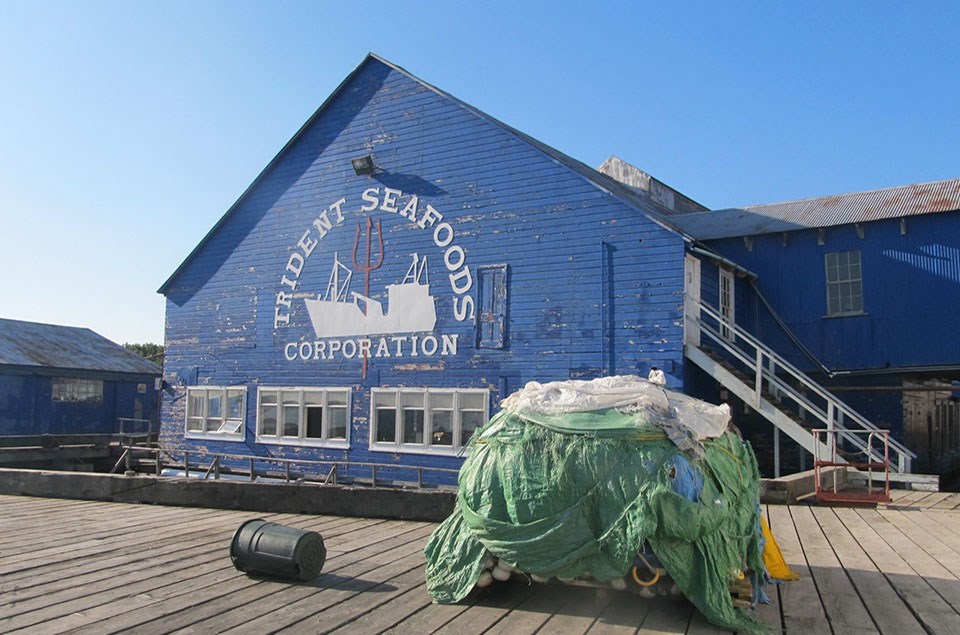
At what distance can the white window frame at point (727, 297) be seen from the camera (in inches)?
722

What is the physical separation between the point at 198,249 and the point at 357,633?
64.4ft

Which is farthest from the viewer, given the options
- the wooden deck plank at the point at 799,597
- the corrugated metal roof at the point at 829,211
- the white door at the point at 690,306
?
the corrugated metal roof at the point at 829,211

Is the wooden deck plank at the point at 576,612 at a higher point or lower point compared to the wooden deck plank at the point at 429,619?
higher

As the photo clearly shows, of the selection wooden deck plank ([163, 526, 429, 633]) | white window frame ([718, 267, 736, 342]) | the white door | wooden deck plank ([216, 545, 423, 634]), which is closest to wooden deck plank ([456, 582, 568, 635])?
wooden deck plank ([216, 545, 423, 634])

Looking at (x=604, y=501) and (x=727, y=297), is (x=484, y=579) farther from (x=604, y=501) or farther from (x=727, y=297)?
(x=727, y=297)

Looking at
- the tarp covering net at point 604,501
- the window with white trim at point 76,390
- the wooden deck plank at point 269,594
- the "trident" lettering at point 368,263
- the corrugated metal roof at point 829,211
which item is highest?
the corrugated metal roof at point 829,211

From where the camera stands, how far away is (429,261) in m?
19.5

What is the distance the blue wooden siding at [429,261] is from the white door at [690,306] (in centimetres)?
15

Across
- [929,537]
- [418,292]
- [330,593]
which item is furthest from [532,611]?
[418,292]

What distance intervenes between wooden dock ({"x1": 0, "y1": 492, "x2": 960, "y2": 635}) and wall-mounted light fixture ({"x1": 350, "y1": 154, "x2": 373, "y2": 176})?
40.2 ft

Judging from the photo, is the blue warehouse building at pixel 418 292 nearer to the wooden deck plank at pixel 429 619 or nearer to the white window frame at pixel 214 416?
the white window frame at pixel 214 416

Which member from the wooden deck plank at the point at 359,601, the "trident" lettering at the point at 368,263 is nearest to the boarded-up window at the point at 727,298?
the "trident" lettering at the point at 368,263

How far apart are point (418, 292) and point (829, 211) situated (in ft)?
32.5

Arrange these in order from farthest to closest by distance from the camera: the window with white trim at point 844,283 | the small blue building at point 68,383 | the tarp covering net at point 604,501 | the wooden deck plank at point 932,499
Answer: the small blue building at point 68,383, the window with white trim at point 844,283, the wooden deck plank at point 932,499, the tarp covering net at point 604,501
